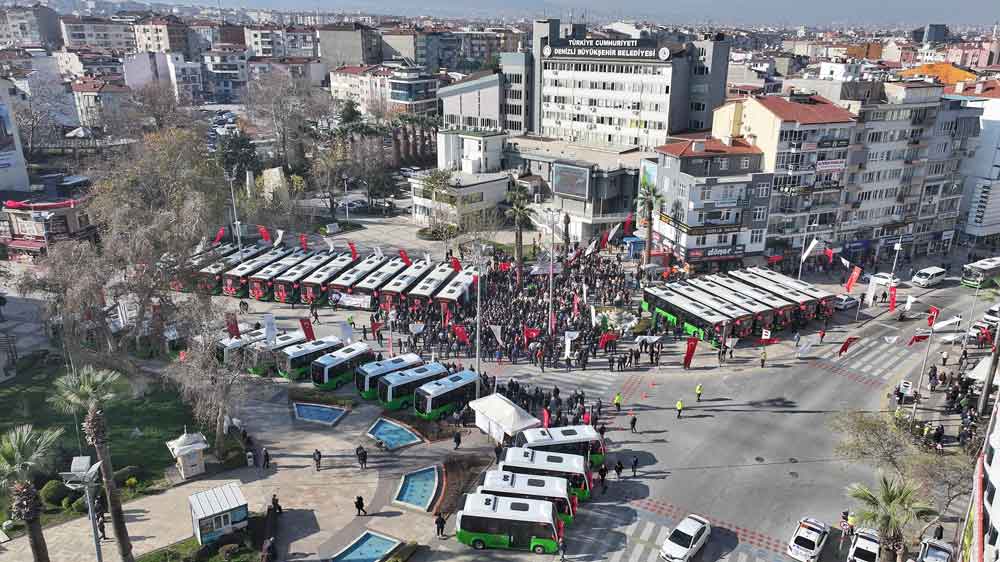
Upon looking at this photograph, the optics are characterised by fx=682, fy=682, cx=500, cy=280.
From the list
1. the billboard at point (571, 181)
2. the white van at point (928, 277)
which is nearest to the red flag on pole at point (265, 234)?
the billboard at point (571, 181)

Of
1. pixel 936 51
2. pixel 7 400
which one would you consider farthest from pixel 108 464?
pixel 936 51

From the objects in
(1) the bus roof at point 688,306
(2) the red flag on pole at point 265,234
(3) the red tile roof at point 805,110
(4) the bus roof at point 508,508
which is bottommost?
(4) the bus roof at point 508,508

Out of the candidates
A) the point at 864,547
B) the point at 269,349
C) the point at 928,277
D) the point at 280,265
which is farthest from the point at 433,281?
the point at 928,277

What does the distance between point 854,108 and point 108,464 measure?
6774 centimetres

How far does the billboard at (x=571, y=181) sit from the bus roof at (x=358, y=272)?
25.3 m

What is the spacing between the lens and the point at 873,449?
1206 inches

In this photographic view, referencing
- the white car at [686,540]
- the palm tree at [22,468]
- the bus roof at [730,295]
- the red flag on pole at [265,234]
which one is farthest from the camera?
the red flag on pole at [265,234]

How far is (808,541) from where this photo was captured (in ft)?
96.2

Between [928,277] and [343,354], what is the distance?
55.3 metres

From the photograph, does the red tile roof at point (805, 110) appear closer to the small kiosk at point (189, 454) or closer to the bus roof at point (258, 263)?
the bus roof at point (258, 263)

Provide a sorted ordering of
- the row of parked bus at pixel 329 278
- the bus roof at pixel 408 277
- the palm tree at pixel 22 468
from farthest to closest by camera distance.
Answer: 1. the row of parked bus at pixel 329 278
2. the bus roof at pixel 408 277
3. the palm tree at pixel 22 468

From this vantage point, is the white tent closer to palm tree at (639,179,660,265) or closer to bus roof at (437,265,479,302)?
bus roof at (437,265,479,302)

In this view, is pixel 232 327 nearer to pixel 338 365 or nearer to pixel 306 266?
pixel 338 365

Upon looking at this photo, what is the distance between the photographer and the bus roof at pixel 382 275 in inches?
2239
